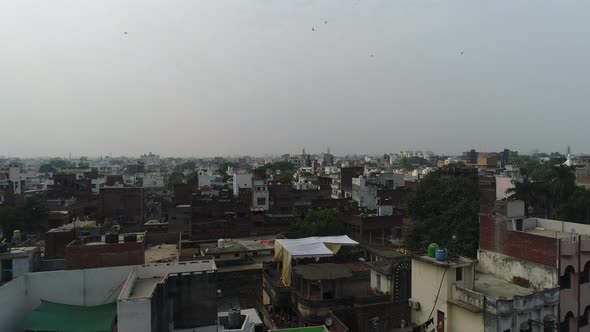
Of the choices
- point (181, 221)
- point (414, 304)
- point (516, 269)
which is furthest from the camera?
point (181, 221)

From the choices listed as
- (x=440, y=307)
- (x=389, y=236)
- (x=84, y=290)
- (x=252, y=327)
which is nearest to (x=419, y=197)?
(x=389, y=236)

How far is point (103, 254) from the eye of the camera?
17.1 metres

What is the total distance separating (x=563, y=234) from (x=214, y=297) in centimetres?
1589

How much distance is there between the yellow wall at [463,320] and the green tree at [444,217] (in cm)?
823

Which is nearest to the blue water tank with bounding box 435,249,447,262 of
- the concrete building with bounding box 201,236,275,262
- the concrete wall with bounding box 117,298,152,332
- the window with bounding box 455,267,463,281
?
the window with bounding box 455,267,463,281

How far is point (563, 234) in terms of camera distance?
19.0 metres

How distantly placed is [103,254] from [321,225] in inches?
842

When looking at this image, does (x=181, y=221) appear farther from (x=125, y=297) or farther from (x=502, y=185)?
(x=502, y=185)

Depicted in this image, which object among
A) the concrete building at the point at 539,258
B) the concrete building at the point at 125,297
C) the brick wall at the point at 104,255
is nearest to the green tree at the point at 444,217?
the concrete building at the point at 539,258

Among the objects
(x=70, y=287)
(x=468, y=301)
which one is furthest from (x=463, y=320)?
(x=70, y=287)

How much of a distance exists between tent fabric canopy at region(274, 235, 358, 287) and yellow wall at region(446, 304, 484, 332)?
10.5 meters

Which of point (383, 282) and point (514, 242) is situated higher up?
point (514, 242)

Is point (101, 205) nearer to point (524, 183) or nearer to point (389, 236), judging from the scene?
point (389, 236)

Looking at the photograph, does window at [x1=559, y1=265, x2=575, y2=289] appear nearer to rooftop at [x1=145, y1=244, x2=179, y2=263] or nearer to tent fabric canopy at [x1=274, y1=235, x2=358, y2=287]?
tent fabric canopy at [x1=274, y1=235, x2=358, y2=287]
